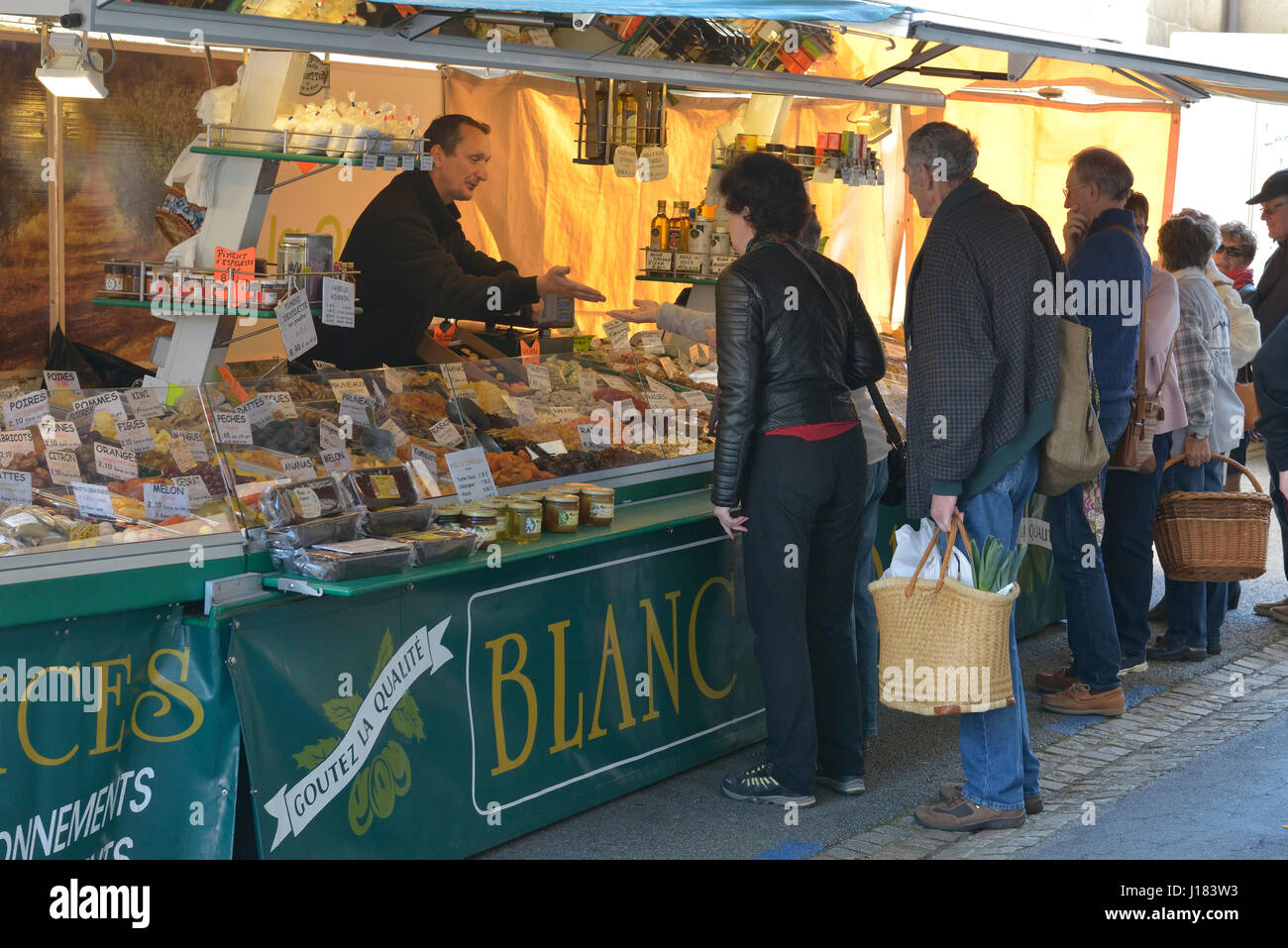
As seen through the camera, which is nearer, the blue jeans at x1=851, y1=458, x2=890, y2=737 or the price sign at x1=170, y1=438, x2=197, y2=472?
the price sign at x1=170, y1=438, x2=197, y2=472

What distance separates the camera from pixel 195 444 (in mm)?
3867

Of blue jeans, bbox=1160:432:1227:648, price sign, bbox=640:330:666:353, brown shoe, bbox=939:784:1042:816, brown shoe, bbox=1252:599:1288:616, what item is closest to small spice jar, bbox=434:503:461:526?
brown shoe, bbox=939:784:1042:816

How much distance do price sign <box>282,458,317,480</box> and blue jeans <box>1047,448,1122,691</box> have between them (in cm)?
309

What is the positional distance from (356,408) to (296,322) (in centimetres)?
35

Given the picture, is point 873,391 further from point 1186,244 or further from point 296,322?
point 1186,244

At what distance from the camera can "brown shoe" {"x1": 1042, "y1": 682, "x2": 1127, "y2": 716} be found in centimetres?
550

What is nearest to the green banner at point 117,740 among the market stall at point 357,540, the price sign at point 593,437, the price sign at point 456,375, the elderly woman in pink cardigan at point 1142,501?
the market stall at point 357,540

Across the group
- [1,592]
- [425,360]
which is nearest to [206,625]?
[1,592]

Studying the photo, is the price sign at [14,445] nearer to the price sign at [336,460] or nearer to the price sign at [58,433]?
the price sign at [58,433]

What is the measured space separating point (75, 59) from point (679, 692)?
9.33ft

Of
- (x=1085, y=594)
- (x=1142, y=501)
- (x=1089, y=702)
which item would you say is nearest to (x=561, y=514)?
(x=1085, y=594)

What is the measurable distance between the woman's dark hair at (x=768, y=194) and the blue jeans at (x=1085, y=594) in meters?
1.95

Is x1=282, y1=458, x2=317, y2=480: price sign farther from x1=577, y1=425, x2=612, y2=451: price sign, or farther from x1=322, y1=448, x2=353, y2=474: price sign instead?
x1=577, y1=425, x2=612, y2=451: price sign
